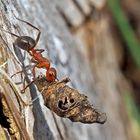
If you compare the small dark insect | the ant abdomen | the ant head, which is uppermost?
the ant abdomen

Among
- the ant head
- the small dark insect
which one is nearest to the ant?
the ant head

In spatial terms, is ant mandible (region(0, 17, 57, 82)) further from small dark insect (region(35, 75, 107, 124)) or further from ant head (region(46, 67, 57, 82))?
small dark insect (region(35, 75, 107, 124))

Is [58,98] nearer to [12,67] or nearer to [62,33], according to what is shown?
[12,67]

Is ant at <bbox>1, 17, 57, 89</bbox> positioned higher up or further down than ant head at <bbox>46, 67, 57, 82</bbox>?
higher up

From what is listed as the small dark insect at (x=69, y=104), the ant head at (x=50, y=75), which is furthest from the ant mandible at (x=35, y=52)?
the small dark insect at (x=69, y=104)

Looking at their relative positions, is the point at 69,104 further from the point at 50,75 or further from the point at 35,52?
the point at 35,52

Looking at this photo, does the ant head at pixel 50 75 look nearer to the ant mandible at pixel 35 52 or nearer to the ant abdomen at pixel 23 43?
the ant mandible at pixel 35 52
